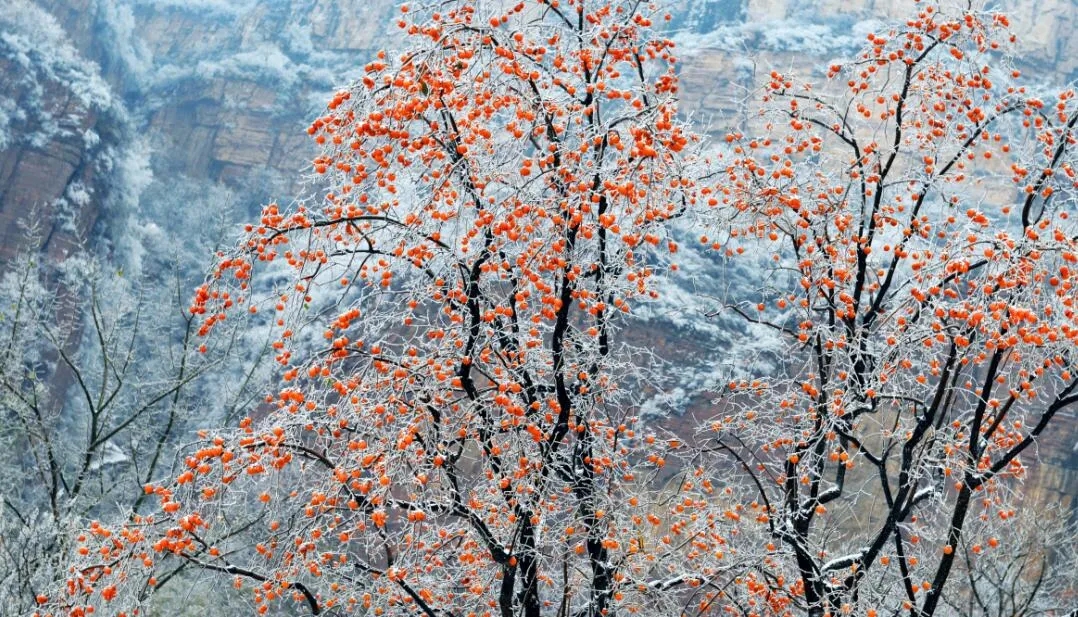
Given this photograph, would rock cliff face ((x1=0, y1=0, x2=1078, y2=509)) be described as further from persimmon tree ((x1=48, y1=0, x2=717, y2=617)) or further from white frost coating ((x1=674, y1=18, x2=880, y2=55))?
persimmon tree ((x1=48, y1=0, x2=717, y2=617))

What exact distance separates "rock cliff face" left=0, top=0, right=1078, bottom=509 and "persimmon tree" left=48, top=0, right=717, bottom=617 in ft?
77.3

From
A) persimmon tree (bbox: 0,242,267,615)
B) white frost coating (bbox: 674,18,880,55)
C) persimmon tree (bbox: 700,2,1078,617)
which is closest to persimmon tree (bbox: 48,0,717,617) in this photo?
persimmon tree (bbox: 700,2,1078,617)

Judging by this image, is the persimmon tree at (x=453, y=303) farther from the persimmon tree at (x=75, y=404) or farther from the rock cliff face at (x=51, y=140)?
the rock cliff face at (x=51, y=140)

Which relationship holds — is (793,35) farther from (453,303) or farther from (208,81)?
(453,303)

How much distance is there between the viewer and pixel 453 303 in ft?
15.8

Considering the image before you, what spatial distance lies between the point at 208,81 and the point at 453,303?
67139 millimetres

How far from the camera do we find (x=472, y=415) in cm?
486

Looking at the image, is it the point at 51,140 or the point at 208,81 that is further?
the point at 208,81

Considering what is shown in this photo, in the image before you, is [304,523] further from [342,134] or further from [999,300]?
[999,300]

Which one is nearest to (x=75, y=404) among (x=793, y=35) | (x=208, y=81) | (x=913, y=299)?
(x=208, y=81)

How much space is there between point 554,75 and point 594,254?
106cm

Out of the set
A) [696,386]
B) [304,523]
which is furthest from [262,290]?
[304,523]

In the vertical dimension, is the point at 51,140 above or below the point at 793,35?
below

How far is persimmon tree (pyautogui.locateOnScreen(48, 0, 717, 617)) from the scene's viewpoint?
13.8 feet
